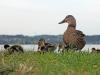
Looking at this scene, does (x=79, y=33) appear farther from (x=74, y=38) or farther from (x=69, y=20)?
(x=69, y=20)

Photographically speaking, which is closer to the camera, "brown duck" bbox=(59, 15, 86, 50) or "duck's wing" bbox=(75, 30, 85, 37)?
"brown duck" bbox=(59, 15, 86, 50)

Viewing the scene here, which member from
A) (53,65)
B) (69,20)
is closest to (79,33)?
(69,20)

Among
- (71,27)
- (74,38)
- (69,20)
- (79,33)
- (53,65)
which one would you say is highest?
(69,20)

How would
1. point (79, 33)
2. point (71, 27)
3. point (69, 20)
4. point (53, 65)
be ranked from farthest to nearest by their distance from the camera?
point (69, 20), point (71, 27), point (79, 33), point (53, 65)

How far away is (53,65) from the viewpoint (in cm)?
1049

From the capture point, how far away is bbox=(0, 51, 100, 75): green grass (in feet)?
30.8

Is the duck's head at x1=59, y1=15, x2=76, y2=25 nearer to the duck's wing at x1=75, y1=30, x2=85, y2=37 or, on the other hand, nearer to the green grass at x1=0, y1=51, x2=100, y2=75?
the duck's wing at x1=75, y1=30, x2=85, y2=37

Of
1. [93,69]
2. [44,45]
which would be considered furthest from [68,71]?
[44,45]

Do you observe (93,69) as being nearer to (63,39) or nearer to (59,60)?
(59,60)

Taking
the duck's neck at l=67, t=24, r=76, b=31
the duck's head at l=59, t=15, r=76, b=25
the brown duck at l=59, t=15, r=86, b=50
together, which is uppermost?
the duck's head at l=59, t=15, r=76, b=25

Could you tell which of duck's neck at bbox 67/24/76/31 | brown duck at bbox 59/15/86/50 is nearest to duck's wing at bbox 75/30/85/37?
brown duck at bbox 59/15/86/50

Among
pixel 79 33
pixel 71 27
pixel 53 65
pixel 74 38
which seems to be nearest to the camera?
pixel 53 65

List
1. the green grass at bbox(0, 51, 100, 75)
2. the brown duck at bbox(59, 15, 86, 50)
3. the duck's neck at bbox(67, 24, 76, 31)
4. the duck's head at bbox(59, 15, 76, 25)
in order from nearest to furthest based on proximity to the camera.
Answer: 1. the green grass at bbox(0, 51, 100, 75)
2. the brown duck at bbox(59, 15, 86, 50)
3. the duck's neck at bbox(67, 24, 76, 31)
4. the duck's head at bbox(59, 15, 76, 25)

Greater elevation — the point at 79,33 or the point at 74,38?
the point at 79,33
